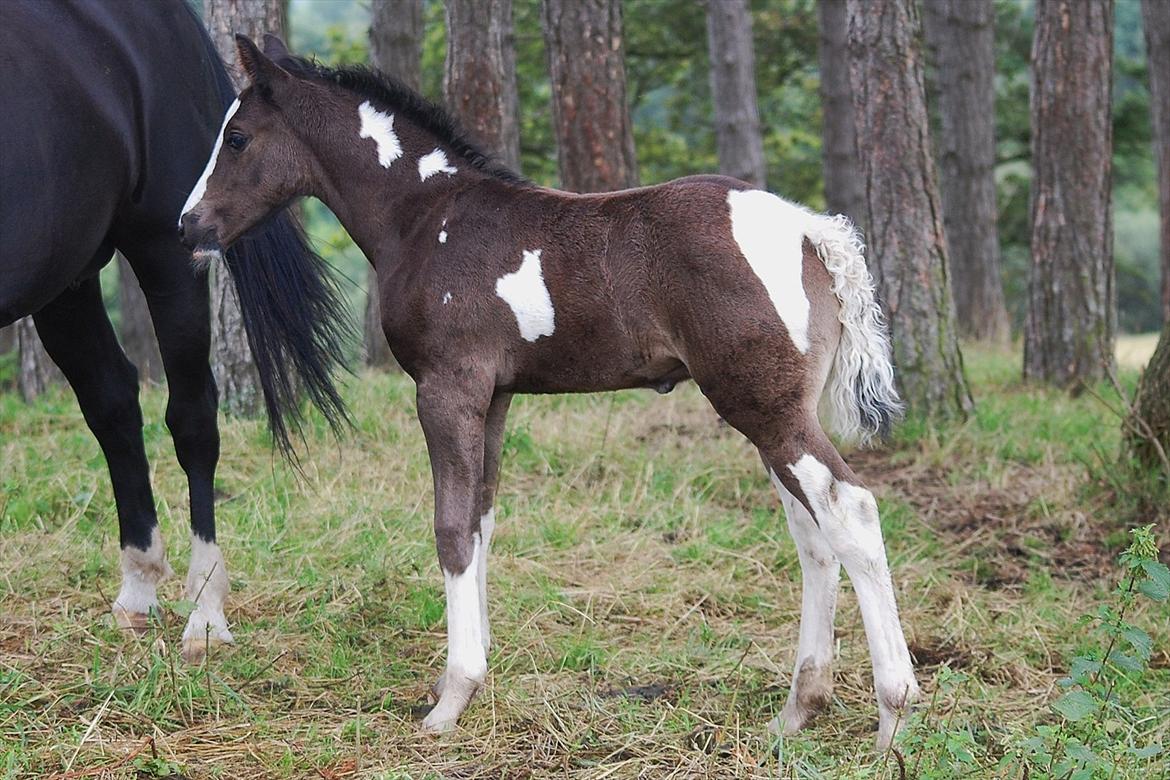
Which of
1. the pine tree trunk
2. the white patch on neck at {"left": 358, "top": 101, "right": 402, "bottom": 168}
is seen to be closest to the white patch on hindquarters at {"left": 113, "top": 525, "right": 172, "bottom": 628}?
the white patch on neck at {"left": 358, "top": 101, "right": 402, "bottom": 168}

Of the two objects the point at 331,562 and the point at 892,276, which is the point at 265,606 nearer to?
the point at 331,562

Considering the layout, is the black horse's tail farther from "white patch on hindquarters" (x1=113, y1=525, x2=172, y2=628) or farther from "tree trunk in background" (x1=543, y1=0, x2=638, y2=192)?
"tree trunk in background" (x1=543, y1=0, x2=638, y2=192)

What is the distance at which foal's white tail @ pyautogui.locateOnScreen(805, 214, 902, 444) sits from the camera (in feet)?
11.4

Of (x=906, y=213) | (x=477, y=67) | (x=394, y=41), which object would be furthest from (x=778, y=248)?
(x=394, y=41)

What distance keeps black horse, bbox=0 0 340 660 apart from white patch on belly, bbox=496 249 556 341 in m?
0.96

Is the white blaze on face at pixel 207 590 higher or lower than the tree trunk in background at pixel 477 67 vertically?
lower

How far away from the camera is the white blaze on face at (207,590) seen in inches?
171

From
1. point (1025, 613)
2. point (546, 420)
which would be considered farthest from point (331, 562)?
point (1025, 613)

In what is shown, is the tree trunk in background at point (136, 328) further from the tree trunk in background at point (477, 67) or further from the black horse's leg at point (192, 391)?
the black horse's leg at point (192, 391)

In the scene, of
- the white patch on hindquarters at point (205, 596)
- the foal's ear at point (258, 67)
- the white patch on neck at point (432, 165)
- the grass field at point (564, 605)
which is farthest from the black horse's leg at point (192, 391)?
the white patch on neck at point (432, 165)

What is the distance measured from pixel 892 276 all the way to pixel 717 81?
238 inches

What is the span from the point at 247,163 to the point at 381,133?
0.44 meters

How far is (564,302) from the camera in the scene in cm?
361

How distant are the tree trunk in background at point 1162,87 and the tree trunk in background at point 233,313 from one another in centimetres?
871
